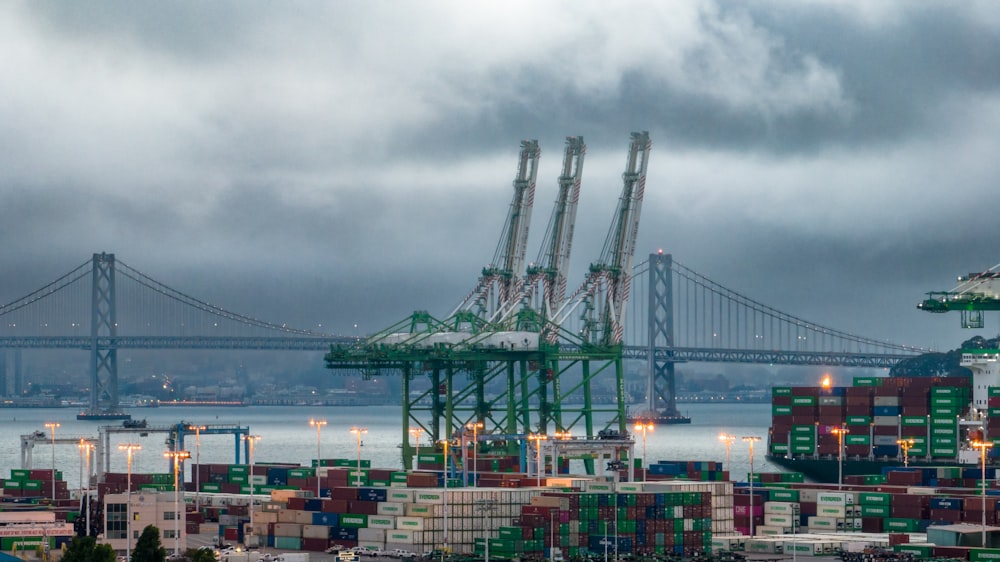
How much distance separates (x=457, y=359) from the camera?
89.1 m

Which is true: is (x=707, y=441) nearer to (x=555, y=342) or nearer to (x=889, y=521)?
(x=555, y=342)

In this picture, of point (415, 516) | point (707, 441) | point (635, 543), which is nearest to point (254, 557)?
point (415, 516)

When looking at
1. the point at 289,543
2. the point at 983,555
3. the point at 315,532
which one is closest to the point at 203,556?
the point at 315,532

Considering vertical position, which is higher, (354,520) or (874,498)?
(874,498)

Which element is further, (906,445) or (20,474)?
(906,445)

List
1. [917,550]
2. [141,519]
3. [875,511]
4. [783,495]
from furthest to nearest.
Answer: [783,495] → [875,511] → [917,550] → [141,519]

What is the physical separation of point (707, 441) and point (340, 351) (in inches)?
3286

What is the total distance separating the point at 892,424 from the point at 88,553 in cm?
5837

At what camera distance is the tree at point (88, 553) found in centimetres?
5019

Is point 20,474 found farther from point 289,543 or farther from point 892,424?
point 892,424

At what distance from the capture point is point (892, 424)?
10081cm

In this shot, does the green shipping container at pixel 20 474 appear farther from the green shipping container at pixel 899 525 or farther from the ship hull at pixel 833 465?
the ship hull at pixel 833 465

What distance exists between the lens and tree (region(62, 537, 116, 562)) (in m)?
50.2

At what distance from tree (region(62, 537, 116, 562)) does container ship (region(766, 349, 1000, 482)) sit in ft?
174
